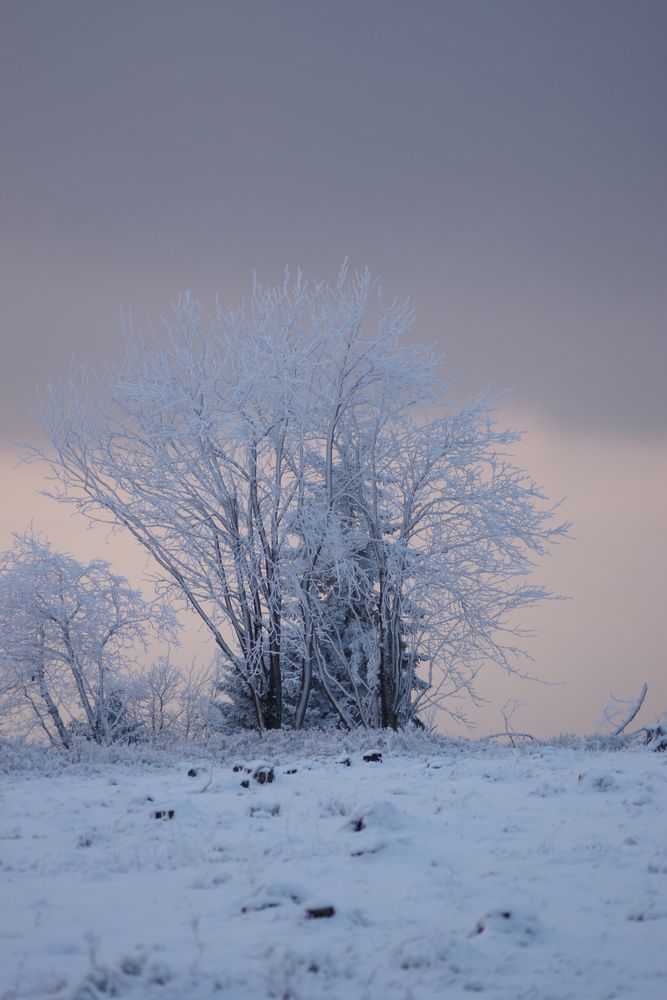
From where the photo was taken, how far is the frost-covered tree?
21375 mm

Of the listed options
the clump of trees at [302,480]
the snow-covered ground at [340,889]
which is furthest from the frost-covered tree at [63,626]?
the snow-covered ground at [340,889]

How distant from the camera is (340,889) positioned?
482 cm

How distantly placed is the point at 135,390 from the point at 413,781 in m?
11.0

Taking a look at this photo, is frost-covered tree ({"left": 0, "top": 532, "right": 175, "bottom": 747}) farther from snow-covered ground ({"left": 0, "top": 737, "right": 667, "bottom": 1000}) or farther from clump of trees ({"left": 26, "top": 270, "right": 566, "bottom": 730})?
snow-covered ground ({"left": 0, "top": 737, "right": 667, "bottom": 1000})

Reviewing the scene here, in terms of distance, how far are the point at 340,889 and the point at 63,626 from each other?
709 inches

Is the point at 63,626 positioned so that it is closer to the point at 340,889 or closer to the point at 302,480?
the point at 302,480

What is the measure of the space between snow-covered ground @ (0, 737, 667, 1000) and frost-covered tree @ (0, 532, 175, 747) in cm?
1273

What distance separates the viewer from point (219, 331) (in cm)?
1744

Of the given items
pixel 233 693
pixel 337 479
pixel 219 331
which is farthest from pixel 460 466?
pixel 233 693

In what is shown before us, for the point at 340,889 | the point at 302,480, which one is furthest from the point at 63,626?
the point at 340,889

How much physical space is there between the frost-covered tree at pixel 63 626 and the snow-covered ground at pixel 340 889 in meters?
12.7

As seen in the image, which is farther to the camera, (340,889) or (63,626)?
(63,626)

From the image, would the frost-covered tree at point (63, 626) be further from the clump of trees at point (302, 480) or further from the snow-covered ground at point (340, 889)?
the snow-covered ground at point (340, 889)

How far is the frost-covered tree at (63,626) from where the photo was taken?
21.4 m
